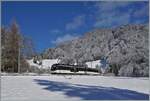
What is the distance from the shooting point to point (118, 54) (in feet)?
149

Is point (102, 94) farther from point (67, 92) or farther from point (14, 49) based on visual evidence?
point (14, 49)

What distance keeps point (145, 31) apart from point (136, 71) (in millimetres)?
7841

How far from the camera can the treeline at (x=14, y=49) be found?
4662 cm

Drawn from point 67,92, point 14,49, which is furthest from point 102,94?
point 14,49

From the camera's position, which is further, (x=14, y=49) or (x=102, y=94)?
(x=14, y=49)

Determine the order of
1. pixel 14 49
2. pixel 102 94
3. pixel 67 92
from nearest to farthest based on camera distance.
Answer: pixel 102 94
pixel 67 92
pixel 14 49

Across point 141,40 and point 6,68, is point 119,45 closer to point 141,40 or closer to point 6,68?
point 141,40

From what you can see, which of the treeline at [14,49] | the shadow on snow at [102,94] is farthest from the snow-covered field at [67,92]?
the treeline at [14,49]

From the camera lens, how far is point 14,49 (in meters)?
48.3

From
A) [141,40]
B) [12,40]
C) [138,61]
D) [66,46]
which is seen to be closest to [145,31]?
[141,40]

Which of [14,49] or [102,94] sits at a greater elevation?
[14,49]

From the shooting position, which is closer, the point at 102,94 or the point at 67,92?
the point at 102,94

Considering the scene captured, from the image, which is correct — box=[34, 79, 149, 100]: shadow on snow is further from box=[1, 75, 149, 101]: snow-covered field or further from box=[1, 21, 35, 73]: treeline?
box=[1, 21, 35, 73]: treeline

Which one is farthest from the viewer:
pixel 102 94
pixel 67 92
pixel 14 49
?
pixel 14 49
